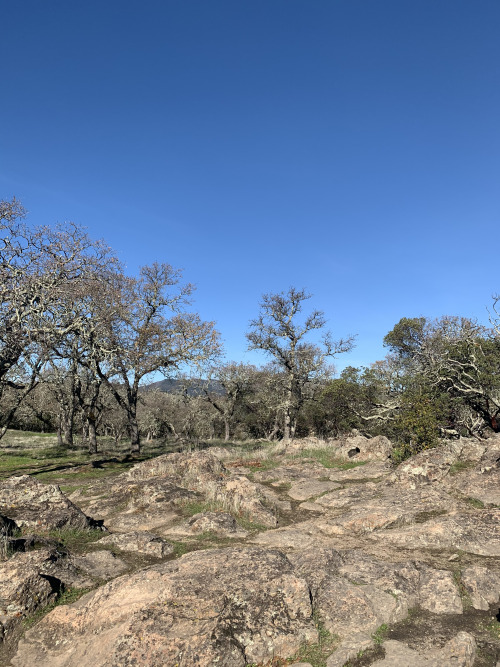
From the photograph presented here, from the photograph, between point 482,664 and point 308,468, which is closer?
point 482,664

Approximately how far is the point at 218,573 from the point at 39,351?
18.9m

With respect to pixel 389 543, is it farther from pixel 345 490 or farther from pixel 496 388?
pixel 496 388

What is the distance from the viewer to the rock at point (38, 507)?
9.31 meters

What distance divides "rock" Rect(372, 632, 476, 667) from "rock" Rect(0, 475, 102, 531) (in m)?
7.47

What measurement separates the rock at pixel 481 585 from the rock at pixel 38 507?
8.08 metres

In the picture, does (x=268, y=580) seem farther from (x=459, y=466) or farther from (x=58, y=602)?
(x=459, y=466)

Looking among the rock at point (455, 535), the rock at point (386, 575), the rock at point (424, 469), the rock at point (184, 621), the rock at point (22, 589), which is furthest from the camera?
the rock at point (424, 469)

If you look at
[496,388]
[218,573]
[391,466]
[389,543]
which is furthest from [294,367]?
[218,573]

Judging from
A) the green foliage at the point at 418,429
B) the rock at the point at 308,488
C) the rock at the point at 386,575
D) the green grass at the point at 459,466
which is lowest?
the rock at the point at 308,488

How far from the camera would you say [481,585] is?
6.06 m

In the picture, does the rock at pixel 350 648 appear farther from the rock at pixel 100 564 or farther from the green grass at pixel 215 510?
the green grass at pixel 215 510

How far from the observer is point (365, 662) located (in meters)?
4.59

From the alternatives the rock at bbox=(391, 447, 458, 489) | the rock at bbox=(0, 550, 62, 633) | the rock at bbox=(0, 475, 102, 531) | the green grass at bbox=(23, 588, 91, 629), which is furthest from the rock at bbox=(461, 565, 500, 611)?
the rock at bbox=(0, 475, 102, 531)

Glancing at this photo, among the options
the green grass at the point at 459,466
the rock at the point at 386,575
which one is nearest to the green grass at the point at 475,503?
the green grass at the point at 459,466
